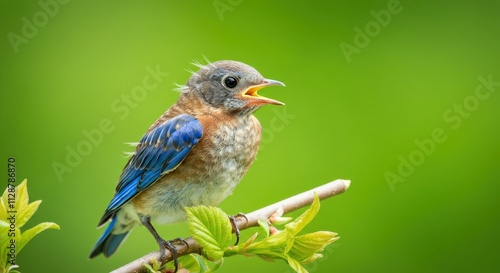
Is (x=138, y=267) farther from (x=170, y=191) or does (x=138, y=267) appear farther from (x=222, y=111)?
(x=222, y=111)

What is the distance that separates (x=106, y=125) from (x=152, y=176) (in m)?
0.94

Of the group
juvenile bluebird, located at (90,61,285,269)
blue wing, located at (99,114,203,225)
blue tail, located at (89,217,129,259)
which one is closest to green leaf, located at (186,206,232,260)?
juvenile bluebird, located at (90,61,285,269)

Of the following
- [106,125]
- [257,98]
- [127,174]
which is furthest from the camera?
[106,125]

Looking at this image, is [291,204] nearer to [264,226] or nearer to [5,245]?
[264,226]

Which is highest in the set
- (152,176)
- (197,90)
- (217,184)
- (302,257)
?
(197,90)

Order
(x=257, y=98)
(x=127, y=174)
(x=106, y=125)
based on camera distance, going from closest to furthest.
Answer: (x=257, y=98), (x=127, y=174), (x=106, y=125)

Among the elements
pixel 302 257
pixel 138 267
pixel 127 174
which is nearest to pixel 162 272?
pixel 138 267

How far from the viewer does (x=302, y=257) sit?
211 centimetres

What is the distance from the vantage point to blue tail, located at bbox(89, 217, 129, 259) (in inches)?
141

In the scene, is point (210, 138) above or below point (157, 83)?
below

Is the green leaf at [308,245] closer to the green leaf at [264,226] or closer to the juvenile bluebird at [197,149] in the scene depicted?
the green leaf at [264,226]

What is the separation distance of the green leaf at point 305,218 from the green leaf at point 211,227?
0.63ft

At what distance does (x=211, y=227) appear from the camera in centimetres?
199

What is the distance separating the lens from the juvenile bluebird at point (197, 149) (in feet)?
10.4
